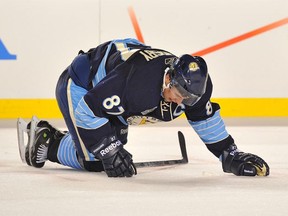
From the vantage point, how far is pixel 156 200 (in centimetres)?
267

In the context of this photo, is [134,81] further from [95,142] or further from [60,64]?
[60,64]

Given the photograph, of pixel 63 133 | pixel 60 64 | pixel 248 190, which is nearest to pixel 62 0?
pixel 60 64

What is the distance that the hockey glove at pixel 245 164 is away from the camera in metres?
3.44

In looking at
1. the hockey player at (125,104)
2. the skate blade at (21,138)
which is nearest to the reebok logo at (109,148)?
the hockey player at (125,104)

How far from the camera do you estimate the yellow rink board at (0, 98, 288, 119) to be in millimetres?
6816

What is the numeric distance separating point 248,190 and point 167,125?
13.3ft

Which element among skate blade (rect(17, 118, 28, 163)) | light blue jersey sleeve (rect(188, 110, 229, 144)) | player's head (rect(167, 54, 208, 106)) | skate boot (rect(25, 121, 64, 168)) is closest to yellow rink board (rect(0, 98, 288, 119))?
skate blade (rect(17, 118, 28, 163))

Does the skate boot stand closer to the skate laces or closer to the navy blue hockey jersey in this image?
the skate laces

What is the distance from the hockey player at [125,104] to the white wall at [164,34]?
10.00ft

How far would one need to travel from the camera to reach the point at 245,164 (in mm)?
3455

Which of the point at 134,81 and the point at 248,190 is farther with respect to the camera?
the point at 134,81

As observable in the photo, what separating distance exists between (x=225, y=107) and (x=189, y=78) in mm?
3871

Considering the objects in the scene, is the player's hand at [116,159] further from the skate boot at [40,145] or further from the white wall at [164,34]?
the white wall at [164,34]

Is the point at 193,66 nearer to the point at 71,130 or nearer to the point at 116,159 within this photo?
the point at 116,159
